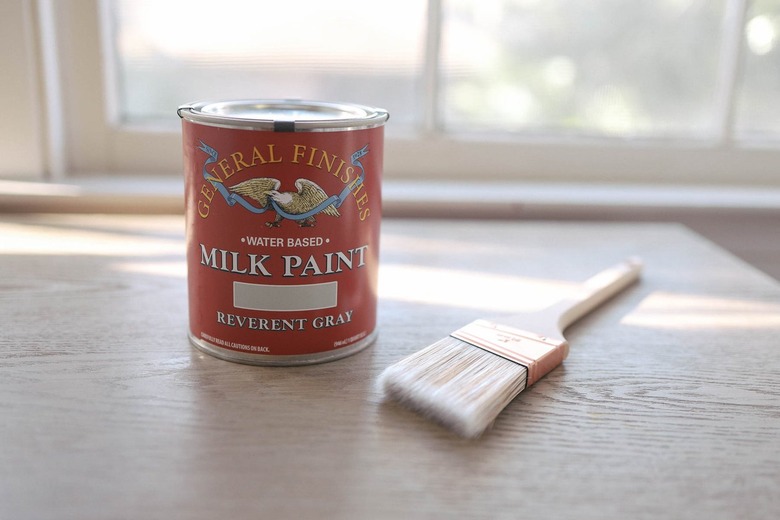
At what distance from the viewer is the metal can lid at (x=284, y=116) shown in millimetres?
484

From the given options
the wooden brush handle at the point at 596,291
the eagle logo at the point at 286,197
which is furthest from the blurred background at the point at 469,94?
the eagle logo at the point at 286,197

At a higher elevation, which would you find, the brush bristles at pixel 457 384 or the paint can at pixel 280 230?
the paint can at pixel 280 230

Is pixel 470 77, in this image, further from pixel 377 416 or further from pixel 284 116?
pixel 377 416

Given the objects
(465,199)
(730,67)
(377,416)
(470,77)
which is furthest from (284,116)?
(730,67)

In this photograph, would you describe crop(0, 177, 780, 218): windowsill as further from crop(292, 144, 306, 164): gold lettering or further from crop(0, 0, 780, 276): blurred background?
crop(292, 144, 306, 164): gold lettering

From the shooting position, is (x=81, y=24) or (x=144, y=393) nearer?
(x=144, y=393)

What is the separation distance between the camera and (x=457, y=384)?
475mm

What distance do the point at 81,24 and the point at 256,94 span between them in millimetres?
282

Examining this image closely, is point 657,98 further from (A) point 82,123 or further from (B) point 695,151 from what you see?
(A) point 82,123

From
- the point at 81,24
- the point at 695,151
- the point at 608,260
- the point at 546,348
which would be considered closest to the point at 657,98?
the point at 695,151

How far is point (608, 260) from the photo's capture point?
88 cm

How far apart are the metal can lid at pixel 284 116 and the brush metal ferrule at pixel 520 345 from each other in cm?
19

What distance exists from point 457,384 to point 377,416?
6 cm

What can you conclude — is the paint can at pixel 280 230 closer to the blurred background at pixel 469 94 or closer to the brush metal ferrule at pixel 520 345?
the brush metal ferrule at pixel 520 345
